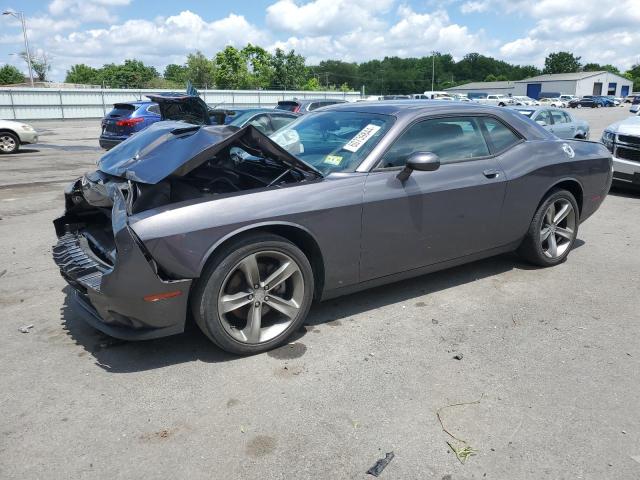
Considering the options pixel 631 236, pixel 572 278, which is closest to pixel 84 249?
pixel 572 278

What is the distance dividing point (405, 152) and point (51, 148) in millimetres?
16651

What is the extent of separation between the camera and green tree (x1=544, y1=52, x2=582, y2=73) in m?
142

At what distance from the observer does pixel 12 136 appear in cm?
1512

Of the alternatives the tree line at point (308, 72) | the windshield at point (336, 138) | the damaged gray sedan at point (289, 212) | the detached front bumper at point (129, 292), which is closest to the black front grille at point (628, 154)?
the damaged gray sedan at point (289, 212)

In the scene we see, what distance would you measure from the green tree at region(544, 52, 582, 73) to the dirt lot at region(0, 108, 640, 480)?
159 metres

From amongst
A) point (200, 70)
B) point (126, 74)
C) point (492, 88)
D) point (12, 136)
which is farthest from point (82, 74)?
point (12, 136)

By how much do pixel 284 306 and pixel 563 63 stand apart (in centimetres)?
16200

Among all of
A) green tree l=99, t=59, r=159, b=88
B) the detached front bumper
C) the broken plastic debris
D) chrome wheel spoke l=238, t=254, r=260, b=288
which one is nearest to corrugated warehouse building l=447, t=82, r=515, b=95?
green tree l=99, t=59, r=159, b=88

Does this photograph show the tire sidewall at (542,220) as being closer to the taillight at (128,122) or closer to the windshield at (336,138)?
the windshield at (336,138)

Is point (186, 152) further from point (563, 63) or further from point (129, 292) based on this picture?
point (563, 63)

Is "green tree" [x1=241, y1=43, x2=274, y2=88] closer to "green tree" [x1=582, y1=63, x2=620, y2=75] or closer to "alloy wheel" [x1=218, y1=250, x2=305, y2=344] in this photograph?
"alloy wheel" [x1=218, y1=250, x2=305, y2=344]

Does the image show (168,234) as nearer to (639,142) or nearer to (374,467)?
(374,467)

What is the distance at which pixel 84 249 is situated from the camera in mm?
3691

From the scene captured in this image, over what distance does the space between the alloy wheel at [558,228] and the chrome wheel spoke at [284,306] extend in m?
2.78
